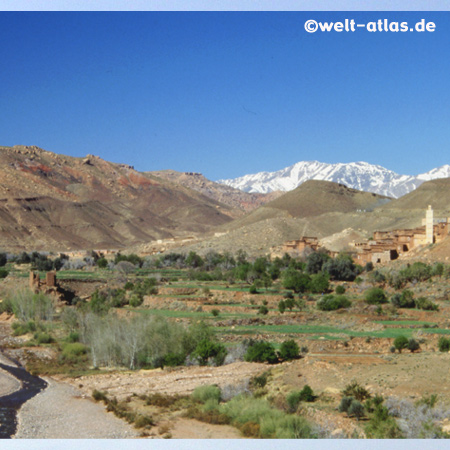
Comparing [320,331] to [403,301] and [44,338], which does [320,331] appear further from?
[44,338]

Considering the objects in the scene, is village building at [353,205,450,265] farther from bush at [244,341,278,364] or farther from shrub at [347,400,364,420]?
shrub at [347,400,364,420]

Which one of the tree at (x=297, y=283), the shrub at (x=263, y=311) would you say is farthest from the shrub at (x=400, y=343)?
the tree at (x=297, y=283)

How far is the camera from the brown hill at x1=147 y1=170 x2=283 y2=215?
15912cm

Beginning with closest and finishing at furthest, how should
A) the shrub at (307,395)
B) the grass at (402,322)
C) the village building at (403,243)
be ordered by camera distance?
the shrub at (307,395)
the grass at (402,322)
the village building at (403,243)

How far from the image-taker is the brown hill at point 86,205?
78812 mm

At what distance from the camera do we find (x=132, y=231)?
93.5 meters

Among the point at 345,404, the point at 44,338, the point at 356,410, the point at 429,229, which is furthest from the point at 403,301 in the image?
the point at 356,410

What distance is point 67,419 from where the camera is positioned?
12773 mm

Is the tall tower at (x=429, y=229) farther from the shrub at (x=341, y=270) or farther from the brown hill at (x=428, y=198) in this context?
the brown hill at (x=428, y=198)

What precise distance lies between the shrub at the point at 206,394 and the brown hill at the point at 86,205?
184 feet

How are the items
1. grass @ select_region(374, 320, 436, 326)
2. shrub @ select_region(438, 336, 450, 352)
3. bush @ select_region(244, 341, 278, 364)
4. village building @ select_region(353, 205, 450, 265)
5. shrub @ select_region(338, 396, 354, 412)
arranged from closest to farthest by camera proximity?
shrub @ select_region(338, 396, 354, 412) → bush @ select_region(244, 341, 278, 364) → shrub @ select_region(438, 336, 450, 352) → grass @ select_region(374, 320, 436, 326) → village building @ select_region(353, 205, 450, 265)

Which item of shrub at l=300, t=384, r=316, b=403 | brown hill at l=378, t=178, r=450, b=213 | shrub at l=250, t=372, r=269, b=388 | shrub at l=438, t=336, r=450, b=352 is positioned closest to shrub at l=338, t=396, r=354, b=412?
shrub at l=300, t=384, r=316, b=403

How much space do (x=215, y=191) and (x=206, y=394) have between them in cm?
15323

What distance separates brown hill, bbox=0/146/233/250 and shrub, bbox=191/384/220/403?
5618 centimetres
